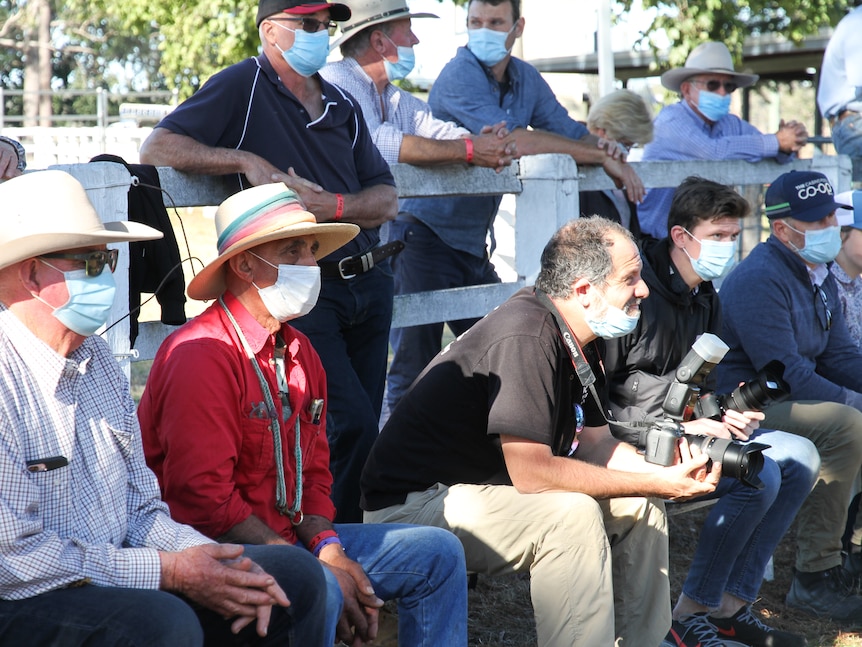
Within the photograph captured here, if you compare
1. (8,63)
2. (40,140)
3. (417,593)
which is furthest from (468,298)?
(8,63)

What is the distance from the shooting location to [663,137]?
677cm

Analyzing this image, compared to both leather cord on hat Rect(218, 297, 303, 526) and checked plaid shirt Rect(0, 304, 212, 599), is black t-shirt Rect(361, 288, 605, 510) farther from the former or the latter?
checked plaid shirt Rect(0, 304, 212, 599)

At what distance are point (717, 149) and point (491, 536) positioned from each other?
13.3 ft

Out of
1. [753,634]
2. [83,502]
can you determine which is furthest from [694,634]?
[83,502]

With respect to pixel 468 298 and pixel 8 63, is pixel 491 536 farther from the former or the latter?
pixel 8 63

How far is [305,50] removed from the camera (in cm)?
412

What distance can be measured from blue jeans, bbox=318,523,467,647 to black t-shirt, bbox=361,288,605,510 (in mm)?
438

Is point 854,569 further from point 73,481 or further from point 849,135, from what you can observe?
point 73,481

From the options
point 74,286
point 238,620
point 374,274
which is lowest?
point 238,620

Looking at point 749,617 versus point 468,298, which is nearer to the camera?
point 749,617

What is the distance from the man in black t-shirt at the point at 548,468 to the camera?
10.7 feet

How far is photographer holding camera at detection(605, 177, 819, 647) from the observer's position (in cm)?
418

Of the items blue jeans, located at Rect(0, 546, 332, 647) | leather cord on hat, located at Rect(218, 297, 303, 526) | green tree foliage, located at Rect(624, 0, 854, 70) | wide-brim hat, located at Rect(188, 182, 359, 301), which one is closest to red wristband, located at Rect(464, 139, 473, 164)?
wide-brim hat, located at Rect(188, 182, 359, 301)

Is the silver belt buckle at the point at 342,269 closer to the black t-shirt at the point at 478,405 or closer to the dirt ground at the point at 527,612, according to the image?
the black t-shirt at the point at 478,405
